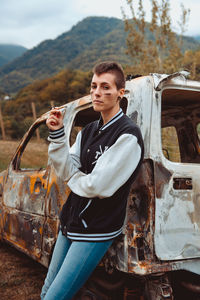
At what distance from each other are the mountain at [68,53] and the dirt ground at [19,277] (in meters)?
49.4

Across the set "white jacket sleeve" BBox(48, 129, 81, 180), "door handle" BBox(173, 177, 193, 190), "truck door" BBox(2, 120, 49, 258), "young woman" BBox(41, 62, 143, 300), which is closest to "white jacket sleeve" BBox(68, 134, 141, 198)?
"young woman" BBox(41, 62, 143, 300)

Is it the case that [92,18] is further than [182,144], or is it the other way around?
[92,18]

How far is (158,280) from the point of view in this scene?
2.14 metres

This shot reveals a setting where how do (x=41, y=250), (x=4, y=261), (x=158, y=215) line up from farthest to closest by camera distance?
(x=4, y=261)
(x=41, y=250)
(x=158, y=215)

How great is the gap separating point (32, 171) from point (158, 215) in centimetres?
184

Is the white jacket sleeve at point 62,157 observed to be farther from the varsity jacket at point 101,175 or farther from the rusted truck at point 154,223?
the rusted truck at point 154,223

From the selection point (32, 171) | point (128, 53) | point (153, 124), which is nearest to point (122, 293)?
point (153, 124)

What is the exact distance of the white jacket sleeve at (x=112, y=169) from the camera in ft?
5.63

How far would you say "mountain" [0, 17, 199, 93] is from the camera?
59.9 meters

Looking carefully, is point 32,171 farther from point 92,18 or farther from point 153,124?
point 92,18

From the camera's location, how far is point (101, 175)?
1.71 metres

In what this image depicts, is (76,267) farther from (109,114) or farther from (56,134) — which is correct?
(109,114)

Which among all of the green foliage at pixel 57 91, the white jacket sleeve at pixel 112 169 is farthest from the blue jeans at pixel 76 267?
the green foliage at pixel 57 91

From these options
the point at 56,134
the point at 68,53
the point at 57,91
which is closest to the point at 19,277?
the point at 56,134
